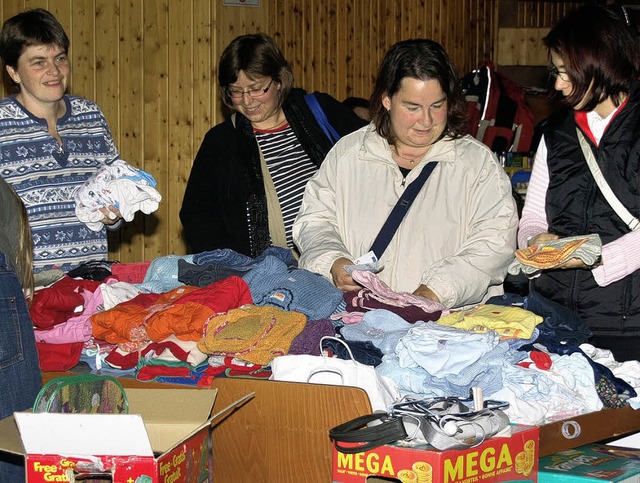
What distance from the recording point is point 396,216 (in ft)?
10.6

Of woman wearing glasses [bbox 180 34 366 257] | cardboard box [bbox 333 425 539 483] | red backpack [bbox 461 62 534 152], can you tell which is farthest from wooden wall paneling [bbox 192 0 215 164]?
Result: cardboard box [bbox 333 425 539 483]

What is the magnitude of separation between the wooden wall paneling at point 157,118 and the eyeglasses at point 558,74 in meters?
4.02

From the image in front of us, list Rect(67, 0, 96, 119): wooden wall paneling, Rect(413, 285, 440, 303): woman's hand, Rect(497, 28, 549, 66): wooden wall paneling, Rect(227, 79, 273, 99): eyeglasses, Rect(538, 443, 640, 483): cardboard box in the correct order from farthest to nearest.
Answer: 1. Rect(497, 28, 549, 66): wooden wall paneling
2. Rect(67, 0, 96, 119): wooden wall paneling
3. Rect(227, 79, 273, 99): eyeglasses
4. Rect(413, 285, 440, 303): woman's hand
5. Rect(538, 443, 640, 483): cardboard box

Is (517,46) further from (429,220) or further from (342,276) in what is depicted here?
(342,276)

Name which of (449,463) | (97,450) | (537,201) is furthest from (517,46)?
(97,450)

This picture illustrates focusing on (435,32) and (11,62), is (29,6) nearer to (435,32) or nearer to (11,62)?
(11,62)

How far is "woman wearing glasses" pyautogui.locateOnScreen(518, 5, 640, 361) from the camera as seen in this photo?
2.81 m

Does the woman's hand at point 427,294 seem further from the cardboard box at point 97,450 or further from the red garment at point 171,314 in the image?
the cardboard box at point 97,450

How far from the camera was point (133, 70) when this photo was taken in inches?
256

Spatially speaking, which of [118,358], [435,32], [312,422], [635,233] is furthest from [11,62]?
[435,32]

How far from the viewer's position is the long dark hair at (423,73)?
3.15 metres

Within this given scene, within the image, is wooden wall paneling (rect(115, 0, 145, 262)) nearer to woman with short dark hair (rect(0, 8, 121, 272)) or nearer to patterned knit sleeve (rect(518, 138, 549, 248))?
woman with short dark hair (rect(0, 8, 121, 272))

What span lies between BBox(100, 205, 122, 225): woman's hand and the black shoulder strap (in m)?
1.06

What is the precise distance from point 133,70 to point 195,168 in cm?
261
